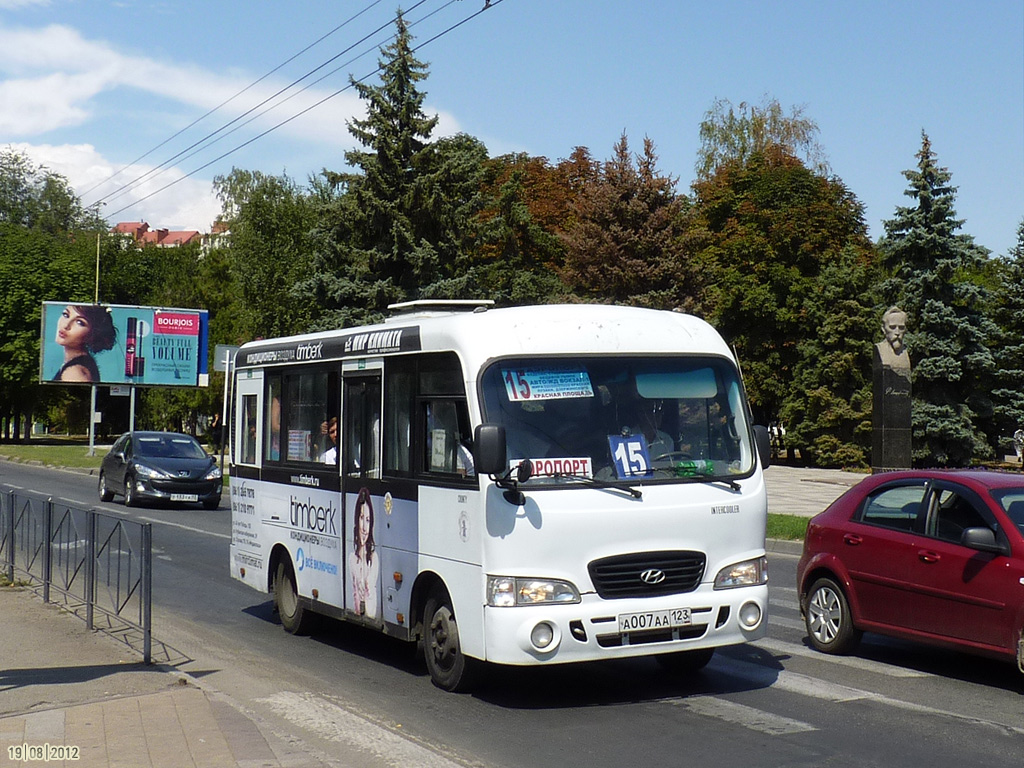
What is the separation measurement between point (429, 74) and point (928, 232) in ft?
61.5

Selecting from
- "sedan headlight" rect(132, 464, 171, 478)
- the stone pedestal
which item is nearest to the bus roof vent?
"sedan headlight" rect(132, 464, 171, 478)

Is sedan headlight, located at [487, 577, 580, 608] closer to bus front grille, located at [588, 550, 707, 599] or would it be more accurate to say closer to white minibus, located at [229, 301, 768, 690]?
white minibus, located at [229, 301, 768, 690]

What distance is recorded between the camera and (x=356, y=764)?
6.76 metres

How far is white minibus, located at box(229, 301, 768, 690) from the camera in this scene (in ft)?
26.2

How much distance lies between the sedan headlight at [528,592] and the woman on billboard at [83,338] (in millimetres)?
49084

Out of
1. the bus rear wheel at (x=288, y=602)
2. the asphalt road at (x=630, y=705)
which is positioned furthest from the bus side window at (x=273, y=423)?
the asphalt road at (x=630, y=705)

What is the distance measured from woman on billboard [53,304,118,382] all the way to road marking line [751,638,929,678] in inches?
1867

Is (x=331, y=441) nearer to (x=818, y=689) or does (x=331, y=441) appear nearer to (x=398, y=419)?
(x=398, y=419)

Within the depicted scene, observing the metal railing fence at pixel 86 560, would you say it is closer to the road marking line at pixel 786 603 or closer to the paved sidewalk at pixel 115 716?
the paved sidewalk at pixel 115 716

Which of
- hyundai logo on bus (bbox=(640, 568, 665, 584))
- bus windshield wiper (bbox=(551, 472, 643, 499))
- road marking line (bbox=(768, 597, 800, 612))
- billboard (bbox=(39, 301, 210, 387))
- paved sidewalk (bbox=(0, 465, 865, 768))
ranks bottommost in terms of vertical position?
road marking line (bbox=(768, 597, 800, 612))

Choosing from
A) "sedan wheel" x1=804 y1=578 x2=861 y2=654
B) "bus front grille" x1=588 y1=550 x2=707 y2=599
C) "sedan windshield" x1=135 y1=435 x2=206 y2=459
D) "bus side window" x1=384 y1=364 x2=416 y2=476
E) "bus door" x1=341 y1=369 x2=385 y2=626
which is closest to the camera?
"bus front grille" x1=588 y1=550 x2=707 y2=599

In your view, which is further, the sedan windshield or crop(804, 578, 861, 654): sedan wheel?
the sedan windshield

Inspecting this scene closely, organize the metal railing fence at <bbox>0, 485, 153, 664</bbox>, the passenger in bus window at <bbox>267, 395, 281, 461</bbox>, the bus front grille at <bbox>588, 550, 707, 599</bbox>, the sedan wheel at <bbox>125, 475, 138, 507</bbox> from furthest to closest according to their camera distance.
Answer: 1. the sedan wheel at <bbox>125, 475, 138, 507</bbox>
2. the passenger in bus window at <bbox>267, 395, 281, 461</bbox>
3. the metal railing fence at <bbox>0, 485, 153, 664</bbox>
4. the bus front grille at <bbox>588, 550, 707, 599</bbox>

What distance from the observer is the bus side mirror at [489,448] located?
25.7 feet
